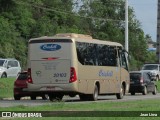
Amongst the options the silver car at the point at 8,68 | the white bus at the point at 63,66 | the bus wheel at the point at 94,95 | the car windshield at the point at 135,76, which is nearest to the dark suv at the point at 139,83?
the car windshield at the point at 135,76

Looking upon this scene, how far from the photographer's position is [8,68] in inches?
1909

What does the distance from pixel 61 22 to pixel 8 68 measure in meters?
44.2

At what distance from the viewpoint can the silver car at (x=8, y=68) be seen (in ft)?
156

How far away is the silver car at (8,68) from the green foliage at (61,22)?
1660cm

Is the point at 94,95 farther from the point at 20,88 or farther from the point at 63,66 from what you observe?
the point at 20,88

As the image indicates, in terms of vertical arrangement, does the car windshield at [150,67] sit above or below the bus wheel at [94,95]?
below

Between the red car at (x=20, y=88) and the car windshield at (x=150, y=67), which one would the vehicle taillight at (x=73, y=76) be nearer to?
the red car at (x=20, y=88)

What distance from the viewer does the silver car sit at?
47.6 metres

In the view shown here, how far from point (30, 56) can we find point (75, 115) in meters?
12.7

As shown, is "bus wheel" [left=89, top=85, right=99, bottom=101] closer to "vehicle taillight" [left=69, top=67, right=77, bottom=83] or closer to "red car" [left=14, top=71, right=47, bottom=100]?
"vehicle taillight" [left=69, top=67, right=77, bottom=83]

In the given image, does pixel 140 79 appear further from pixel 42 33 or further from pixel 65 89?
pixel 42 33

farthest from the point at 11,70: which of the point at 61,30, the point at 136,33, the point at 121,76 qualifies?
the point at 136,33

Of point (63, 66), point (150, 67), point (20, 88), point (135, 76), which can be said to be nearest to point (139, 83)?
point (135, 76)

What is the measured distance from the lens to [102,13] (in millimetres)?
105125
